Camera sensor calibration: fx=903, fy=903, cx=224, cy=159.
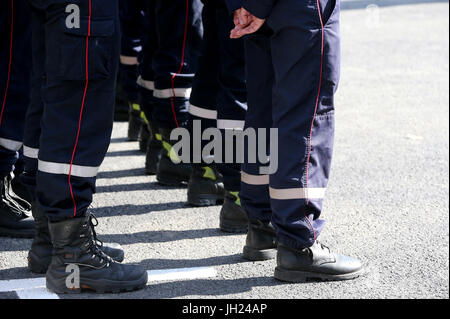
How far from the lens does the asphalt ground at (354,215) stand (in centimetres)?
366

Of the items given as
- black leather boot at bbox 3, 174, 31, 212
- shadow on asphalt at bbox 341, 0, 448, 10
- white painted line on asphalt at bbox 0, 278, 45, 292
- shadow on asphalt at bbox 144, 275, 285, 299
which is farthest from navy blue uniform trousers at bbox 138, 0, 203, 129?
shadow on asphalt at bbox 341, 0, 448, 10

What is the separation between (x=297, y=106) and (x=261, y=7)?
1.33 feet

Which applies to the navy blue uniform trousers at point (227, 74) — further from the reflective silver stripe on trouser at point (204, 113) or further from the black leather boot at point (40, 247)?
the black leather boot at point (40, 247)

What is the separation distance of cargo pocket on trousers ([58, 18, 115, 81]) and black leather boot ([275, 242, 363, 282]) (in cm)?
106

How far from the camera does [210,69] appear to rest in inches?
183

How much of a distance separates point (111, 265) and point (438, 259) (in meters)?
1.42

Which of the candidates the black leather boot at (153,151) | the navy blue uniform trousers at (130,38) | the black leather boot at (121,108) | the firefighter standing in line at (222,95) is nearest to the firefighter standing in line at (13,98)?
the firefighter standing in line at (222,95)

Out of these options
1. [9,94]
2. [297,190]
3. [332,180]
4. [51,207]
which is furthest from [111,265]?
[332,180]

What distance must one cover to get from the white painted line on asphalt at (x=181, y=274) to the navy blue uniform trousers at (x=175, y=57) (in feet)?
4.37

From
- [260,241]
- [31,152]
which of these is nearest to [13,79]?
[31,152]

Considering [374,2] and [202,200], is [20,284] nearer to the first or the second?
[202,200]

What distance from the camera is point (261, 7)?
3461 mm

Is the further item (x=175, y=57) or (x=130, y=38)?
(x=130, y=38)

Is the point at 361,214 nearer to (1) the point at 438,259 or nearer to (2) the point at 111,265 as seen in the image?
(1) the point at 438,259
